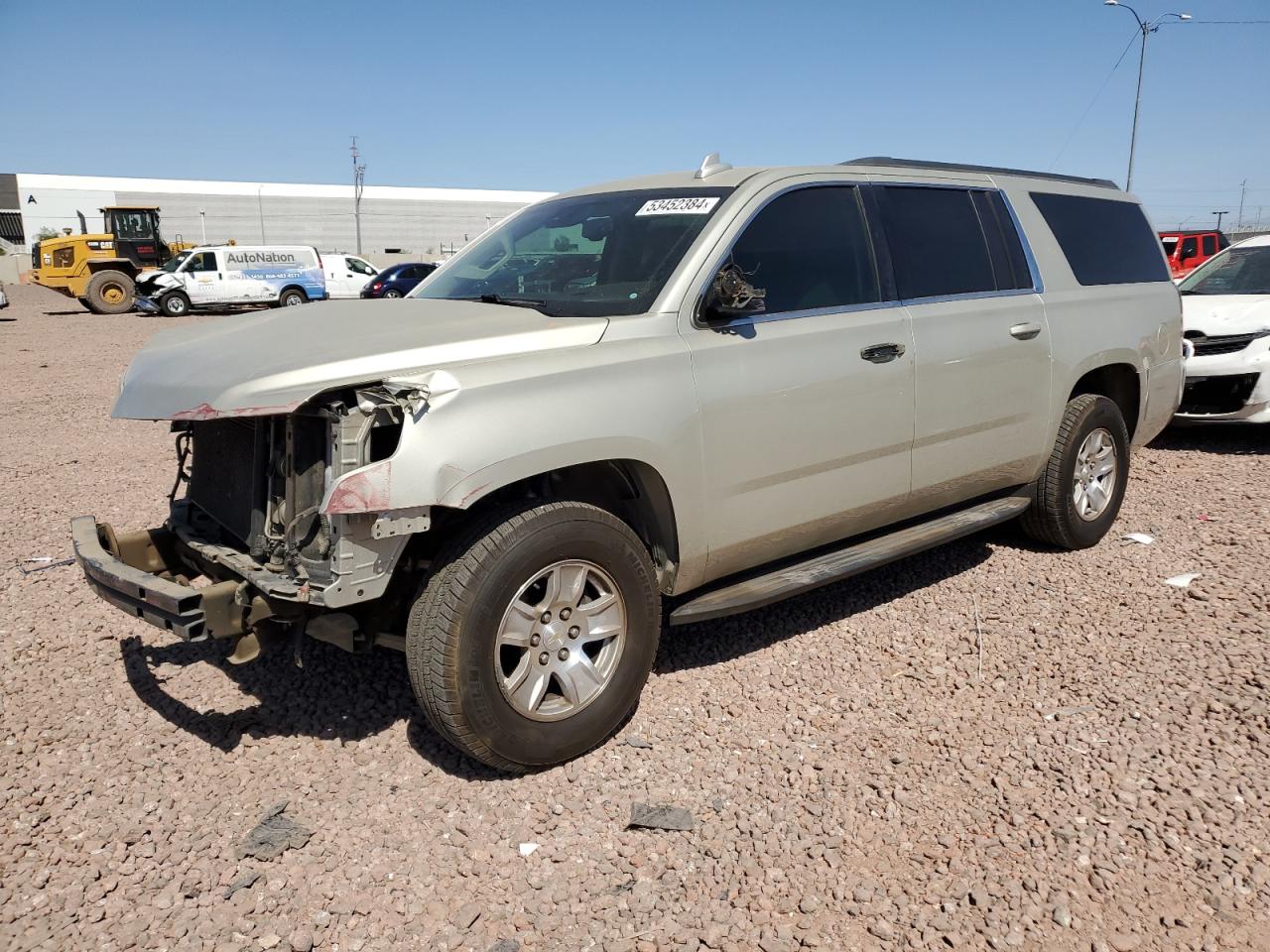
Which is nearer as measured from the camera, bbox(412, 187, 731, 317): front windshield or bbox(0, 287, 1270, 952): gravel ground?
bbox(0, 287, 1270, 952): gravel ground

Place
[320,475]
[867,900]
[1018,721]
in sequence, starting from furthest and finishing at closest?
[1018,721], [320,475], [867,900]

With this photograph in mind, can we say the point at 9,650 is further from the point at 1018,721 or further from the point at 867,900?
the point at 1018,721

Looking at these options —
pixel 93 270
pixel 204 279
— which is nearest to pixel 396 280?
pixel 204 279

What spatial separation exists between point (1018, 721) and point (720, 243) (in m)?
2.18

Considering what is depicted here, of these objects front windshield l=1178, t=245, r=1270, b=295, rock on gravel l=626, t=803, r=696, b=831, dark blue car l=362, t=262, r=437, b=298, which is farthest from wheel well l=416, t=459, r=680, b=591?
dark blue car l=362, t=262, r=437, b=298

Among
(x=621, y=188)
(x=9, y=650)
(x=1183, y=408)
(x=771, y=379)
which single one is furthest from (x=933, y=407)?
(x=1183, y=408)

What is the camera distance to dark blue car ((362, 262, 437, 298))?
28.0 meters

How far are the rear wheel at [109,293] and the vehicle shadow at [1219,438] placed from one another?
28.1m

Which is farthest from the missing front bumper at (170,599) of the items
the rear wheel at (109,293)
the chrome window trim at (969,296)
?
the rear wheel at (109,293)

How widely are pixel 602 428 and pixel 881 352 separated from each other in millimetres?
1512

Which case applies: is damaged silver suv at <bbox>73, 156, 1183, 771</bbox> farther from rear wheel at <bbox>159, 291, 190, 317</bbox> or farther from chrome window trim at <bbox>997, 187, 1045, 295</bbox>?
rear wheel at <bbox>159, 291, 190, 317</bbox>

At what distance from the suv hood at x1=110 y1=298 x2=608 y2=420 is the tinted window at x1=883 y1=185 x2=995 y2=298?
1.70 m

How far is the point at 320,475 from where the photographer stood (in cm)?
309

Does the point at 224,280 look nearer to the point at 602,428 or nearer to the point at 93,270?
the point at 93,270
